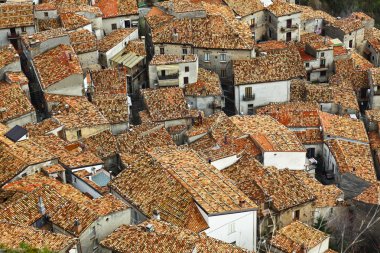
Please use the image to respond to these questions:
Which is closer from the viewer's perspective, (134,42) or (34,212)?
(34,212)

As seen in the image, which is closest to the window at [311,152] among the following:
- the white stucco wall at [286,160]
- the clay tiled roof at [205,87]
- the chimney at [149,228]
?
the white stucco wall at [286,160]

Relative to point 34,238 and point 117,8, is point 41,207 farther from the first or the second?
point 117,8

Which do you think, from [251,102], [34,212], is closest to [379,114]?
[251,102]

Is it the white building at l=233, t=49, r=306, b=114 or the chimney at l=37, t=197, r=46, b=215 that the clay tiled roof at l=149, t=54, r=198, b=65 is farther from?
the chimney at l=37, t=197, r=46, b=215

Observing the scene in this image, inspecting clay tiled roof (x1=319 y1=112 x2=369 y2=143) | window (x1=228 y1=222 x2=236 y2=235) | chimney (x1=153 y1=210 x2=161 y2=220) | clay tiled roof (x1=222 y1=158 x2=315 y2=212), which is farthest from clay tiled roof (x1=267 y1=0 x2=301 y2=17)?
chimney (x1=153 y1=210 x2=161 y2=220)

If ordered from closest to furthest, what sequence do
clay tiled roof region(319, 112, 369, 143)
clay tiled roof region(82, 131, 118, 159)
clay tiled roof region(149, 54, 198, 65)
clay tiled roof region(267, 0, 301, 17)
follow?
1. clay tiled roof region(82, 131, 118, 159)
2. clay tiled roof region(319, 112, 369, 143)
3. clay tiled roof region(149, 54, 198, 65)
4. clay tiled roof region(267, 0, 301, 17)

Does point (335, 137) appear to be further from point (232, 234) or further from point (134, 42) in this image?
point (134, 42)

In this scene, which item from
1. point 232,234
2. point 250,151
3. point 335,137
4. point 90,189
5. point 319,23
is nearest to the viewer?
point 232,234
